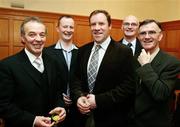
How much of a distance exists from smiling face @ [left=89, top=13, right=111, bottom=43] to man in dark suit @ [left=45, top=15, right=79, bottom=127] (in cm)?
68

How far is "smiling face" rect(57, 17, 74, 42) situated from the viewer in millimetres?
3146

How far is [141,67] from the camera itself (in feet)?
6.81

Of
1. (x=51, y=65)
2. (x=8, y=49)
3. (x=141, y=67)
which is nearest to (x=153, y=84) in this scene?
(x=141, y=67)

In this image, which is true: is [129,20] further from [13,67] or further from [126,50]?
[13,67]

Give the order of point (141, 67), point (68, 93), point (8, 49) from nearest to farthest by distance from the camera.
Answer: point (141, 67) < point (68, 93) < point (8, 49)

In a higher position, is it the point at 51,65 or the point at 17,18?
the point at 17,18

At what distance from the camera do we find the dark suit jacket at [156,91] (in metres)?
2.00

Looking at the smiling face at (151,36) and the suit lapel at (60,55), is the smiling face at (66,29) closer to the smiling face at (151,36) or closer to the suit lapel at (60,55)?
the suit lapel at (60,55)

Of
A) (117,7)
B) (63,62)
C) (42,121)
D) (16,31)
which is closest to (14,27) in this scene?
(16,31)

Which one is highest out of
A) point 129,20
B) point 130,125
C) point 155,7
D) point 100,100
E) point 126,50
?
point 155,7

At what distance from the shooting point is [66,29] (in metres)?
3.17

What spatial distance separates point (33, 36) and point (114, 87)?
831 millimetres

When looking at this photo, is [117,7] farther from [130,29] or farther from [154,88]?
[154,88]

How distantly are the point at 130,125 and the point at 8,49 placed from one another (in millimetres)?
4442
